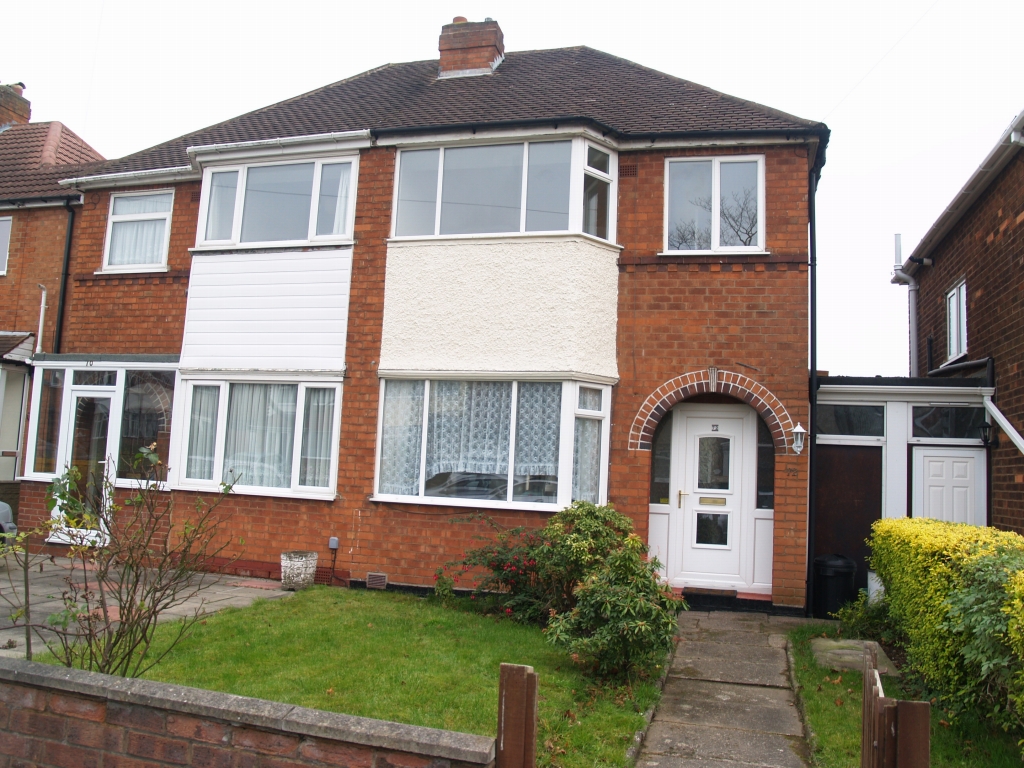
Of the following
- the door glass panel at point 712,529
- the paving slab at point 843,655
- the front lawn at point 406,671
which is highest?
the door glass panel at point 712,529

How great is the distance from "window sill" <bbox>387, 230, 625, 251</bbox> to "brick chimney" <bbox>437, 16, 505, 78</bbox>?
396 centimetres

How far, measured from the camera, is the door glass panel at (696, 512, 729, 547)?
9.86 m

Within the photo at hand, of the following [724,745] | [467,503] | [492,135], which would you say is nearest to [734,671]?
[724,745]

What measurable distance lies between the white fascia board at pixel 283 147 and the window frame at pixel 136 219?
1210 millimetres

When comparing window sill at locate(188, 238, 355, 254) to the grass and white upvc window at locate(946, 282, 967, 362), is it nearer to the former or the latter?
the grass

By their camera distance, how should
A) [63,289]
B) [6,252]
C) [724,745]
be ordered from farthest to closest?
[6,252]
[63,289]
[724,745]

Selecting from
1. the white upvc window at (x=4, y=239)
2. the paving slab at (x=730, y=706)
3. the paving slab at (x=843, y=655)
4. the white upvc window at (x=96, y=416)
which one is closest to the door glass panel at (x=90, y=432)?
the white upvc window at (x=96, y=416)

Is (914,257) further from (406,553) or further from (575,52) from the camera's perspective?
(406,553)

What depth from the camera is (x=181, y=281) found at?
11.7 metres

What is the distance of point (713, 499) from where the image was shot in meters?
9.91

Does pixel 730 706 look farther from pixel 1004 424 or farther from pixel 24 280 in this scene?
pixel 24 280

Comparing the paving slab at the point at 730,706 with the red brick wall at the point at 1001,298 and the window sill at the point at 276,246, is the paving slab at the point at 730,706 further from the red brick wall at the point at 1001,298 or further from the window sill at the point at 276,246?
the window sill at the point at 276,246

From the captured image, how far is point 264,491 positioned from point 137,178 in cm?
532

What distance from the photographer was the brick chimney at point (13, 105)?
16.9 meters
